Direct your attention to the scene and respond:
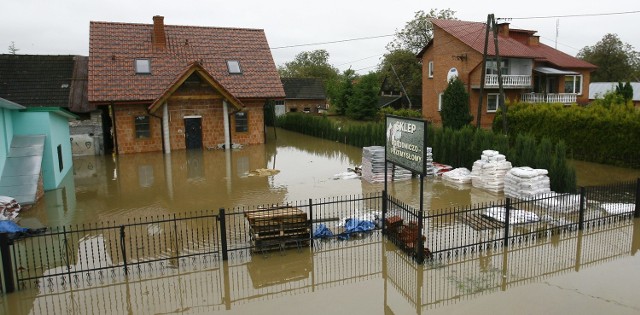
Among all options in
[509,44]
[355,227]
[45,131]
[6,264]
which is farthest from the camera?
[509,44]

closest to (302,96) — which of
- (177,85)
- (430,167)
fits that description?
(177,85)

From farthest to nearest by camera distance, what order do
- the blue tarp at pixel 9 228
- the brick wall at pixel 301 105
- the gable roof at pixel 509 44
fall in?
the brick wall at pixel 301 105
the gable roof at pixel 509 44
the blue tarp at pixel 9 228

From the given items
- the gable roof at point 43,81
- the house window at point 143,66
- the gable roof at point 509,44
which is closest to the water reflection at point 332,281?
the house window at point 143,66

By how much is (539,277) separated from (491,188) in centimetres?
708

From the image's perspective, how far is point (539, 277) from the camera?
344 inches

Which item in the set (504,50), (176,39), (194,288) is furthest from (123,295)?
(504,50)

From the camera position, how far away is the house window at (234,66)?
28.8 meters

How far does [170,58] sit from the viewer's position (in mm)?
27672

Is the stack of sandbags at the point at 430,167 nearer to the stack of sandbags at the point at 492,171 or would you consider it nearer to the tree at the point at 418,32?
the stack of sandbags at the point at 492,171

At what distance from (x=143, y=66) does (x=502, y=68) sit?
974 inches

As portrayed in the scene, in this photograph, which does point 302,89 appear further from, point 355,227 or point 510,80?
point 355,227

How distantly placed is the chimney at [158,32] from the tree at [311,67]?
51501 mm

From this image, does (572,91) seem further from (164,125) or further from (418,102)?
(164,125)

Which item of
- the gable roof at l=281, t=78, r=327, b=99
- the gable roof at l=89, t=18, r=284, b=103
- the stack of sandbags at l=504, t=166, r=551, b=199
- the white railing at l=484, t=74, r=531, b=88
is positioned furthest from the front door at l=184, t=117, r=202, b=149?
the gable roof at l=281, t=78, r=327, b=99
